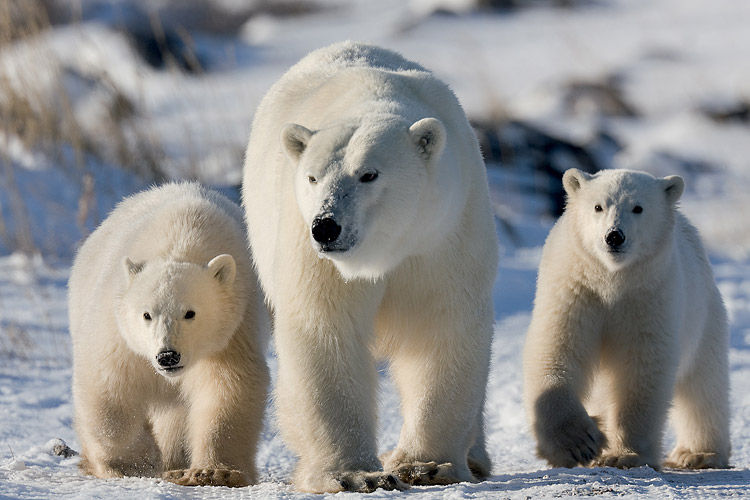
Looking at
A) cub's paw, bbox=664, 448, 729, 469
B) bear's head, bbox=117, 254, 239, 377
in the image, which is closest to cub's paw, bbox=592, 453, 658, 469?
cub's paw, bbox=664, 448, 729, 469

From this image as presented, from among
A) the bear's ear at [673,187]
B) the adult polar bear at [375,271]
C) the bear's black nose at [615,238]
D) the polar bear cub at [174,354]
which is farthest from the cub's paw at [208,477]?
the bear's ear at [673,187]

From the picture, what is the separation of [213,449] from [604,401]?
6.11 feet

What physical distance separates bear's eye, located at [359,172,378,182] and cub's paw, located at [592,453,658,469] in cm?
184

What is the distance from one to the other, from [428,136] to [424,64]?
1509 centimetres

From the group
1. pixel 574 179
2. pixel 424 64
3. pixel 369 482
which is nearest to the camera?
pixel 369 482

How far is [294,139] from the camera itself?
3725 millimetres

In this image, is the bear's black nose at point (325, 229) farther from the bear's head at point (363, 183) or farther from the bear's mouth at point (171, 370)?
the bear's mouth at point (171, 370)

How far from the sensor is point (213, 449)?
4402 mm

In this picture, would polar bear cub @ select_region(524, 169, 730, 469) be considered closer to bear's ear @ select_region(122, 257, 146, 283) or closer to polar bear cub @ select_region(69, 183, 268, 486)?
polar bear cub @ select_region(69, 183, 268, 486)

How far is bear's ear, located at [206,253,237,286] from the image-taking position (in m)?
4.49

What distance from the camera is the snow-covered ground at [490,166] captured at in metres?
4.78

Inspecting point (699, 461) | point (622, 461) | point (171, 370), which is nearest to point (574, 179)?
point (622, 461)

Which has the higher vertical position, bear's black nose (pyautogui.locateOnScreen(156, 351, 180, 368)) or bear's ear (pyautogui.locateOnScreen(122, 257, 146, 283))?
bear's ear (pyautogui.locateOnScreen(122, 257, 146, 283))

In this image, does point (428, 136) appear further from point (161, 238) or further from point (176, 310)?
point (161, 238)
